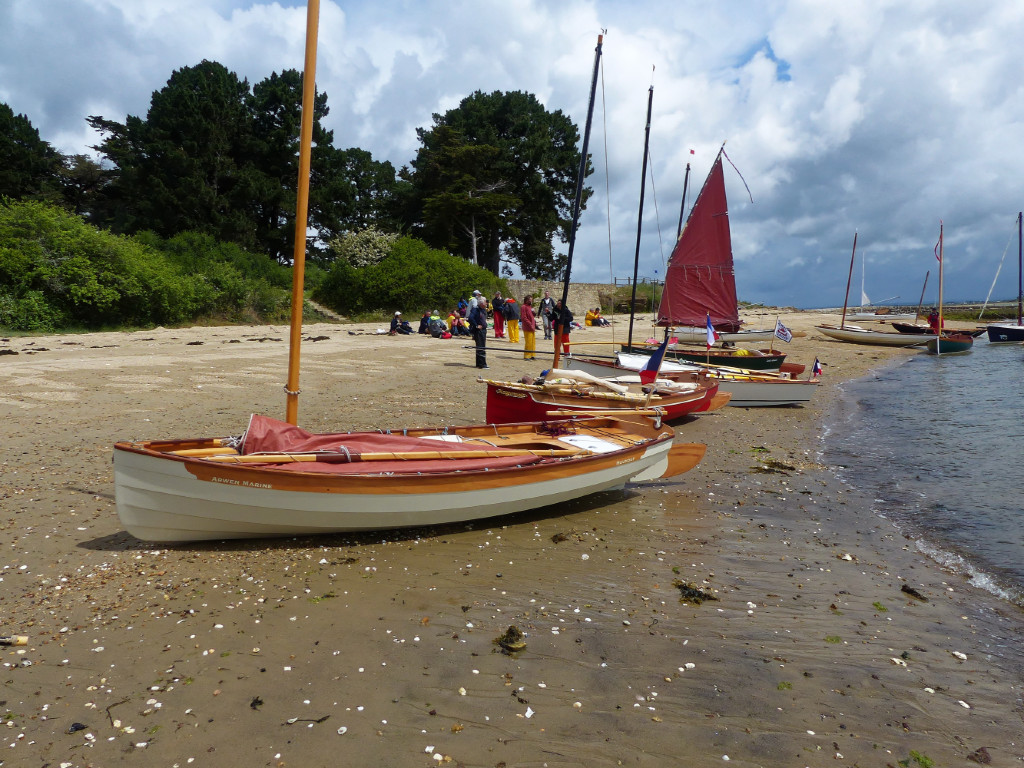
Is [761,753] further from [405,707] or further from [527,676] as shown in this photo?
[405,707]

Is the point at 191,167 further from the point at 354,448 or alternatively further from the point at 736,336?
the point at 354,448

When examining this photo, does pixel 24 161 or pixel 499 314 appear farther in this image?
pixel 24 161

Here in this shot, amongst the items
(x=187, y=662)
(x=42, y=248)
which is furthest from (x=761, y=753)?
(x=42, y=248)

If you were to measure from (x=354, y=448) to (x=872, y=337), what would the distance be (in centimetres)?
3996

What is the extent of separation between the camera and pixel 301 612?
5.34 metres

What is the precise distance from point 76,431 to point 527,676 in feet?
29.2

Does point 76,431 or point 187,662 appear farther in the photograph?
point 76,431

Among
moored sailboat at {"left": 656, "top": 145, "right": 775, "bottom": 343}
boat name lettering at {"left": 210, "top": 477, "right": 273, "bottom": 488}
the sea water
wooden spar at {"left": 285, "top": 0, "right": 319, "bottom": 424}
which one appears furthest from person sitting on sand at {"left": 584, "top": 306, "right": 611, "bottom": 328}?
boat name lettering at {"left": 210, "top": 477, "right": 273, "bottom": 488}

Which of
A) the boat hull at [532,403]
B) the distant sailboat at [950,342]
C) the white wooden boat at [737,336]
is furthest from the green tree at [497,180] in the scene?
the boat hull at [532,403]

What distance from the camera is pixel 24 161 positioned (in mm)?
40500

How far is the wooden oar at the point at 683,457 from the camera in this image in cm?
916

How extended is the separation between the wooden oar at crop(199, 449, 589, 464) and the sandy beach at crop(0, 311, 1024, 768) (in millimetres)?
823

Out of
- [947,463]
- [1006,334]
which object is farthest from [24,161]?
[1006,334]

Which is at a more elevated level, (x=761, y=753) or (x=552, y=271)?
(x=552, y=271)
